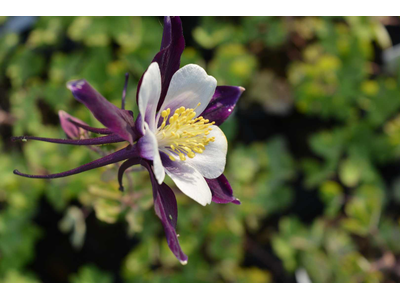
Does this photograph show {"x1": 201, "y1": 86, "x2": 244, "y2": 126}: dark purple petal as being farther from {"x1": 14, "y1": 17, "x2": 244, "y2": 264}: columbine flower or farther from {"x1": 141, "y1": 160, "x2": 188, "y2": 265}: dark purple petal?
{"x1": 141, "y1": 160, "x2": 188, "y2": 265}: dark purple petal

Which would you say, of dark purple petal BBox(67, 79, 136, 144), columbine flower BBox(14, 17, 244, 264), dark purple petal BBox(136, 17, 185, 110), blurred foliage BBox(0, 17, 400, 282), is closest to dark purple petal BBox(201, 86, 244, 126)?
columbine flower BBox(14, 17, 244, 264)

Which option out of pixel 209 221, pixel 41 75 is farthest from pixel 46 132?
pixel 209 221

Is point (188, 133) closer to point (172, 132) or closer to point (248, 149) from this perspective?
point (172, 132)

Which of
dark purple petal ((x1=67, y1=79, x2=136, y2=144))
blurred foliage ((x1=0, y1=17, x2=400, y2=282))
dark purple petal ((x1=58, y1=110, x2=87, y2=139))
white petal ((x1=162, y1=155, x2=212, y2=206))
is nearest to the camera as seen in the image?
dark purple petal ((x1=67, y1=79, x2=136, y2=144))

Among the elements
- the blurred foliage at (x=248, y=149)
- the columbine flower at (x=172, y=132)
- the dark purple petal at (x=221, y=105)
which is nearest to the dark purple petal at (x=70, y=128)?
the columbine flower at (x=172, y=132)

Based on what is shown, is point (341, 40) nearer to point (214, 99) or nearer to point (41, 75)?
point (214, 99)
